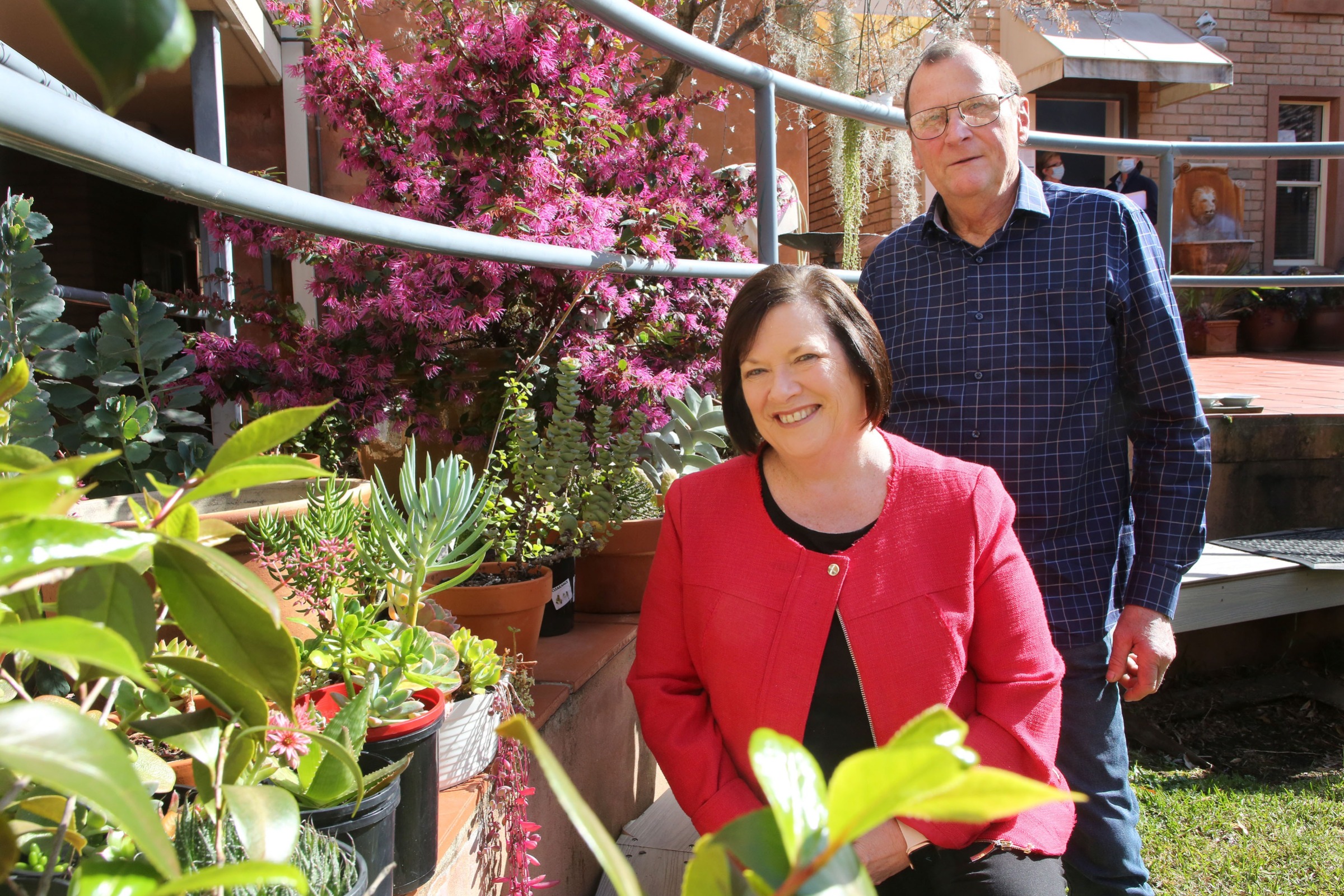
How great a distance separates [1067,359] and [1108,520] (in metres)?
0.32

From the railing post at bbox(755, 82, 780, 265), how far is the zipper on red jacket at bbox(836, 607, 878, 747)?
93 centimetres

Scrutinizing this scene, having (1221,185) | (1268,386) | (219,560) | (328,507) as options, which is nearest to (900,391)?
(328,507)

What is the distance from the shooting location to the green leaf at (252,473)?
14.5 inches

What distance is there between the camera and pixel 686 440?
7.27 ft

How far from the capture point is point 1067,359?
178cm

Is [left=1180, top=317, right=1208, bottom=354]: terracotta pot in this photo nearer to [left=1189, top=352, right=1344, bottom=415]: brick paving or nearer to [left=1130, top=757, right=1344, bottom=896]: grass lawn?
[left=1189, top=352, right=1344, bottom=415]: brick paving

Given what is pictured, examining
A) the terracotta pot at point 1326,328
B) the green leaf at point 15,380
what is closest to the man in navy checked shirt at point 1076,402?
the green leaf at point 15,380

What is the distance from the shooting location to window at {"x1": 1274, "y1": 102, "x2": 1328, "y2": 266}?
1059 centimetres

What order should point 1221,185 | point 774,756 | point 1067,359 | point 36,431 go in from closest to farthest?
point 774,756
point 36,431
point 1067,359
point 1221,185

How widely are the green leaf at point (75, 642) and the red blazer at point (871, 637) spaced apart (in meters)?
1.23

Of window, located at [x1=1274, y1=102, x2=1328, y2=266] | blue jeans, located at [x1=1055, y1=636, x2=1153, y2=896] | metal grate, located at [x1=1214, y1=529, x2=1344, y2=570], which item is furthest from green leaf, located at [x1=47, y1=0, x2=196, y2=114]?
window, located at [x1=1274, y1=102, x2=1328, y2=266]

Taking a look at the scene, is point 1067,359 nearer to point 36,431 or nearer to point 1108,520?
point 1108,520

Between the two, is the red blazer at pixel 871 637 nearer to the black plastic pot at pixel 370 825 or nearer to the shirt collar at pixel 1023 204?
the shirt collar at pixel 1023 204

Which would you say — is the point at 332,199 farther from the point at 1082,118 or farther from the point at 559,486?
the point at 1082,118
